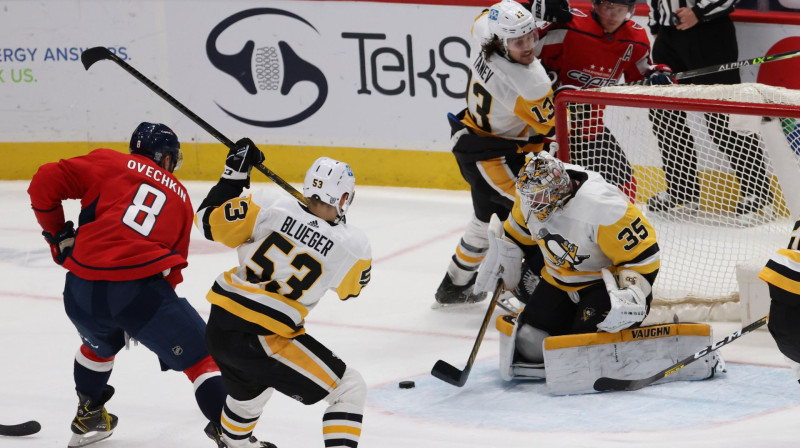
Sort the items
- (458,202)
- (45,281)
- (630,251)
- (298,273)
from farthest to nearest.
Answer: (458,202), (45,281), (630,251), (298,273)

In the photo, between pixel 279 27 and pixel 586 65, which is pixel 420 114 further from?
pixel 586 65

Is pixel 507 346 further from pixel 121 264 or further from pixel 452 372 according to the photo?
pixel 121 264

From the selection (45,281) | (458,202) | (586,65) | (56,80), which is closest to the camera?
(586,65)

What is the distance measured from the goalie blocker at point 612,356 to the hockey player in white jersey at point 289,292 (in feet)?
3.16

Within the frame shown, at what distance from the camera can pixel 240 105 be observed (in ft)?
23.4

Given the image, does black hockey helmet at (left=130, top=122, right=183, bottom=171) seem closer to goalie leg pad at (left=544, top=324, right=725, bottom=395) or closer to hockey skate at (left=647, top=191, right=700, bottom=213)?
goalie leg pad at (left=544, top=324, right=725, bottom=395)

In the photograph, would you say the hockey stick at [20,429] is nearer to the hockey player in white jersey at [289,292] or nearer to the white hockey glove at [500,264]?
the hockey player in white jersey at [289,292]

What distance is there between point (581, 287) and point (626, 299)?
0.29 metres

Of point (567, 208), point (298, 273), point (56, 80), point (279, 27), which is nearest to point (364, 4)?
point (279, 27)

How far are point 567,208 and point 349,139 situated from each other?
330cm

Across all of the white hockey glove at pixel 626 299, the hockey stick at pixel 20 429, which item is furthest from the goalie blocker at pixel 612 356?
the hockey stick at pixel 20 429

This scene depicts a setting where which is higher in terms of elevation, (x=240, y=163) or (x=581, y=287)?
(x=240, y=163)

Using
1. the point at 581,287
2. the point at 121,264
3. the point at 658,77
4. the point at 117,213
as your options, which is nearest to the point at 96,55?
the point at 117,213

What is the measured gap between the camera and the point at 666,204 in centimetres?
503
